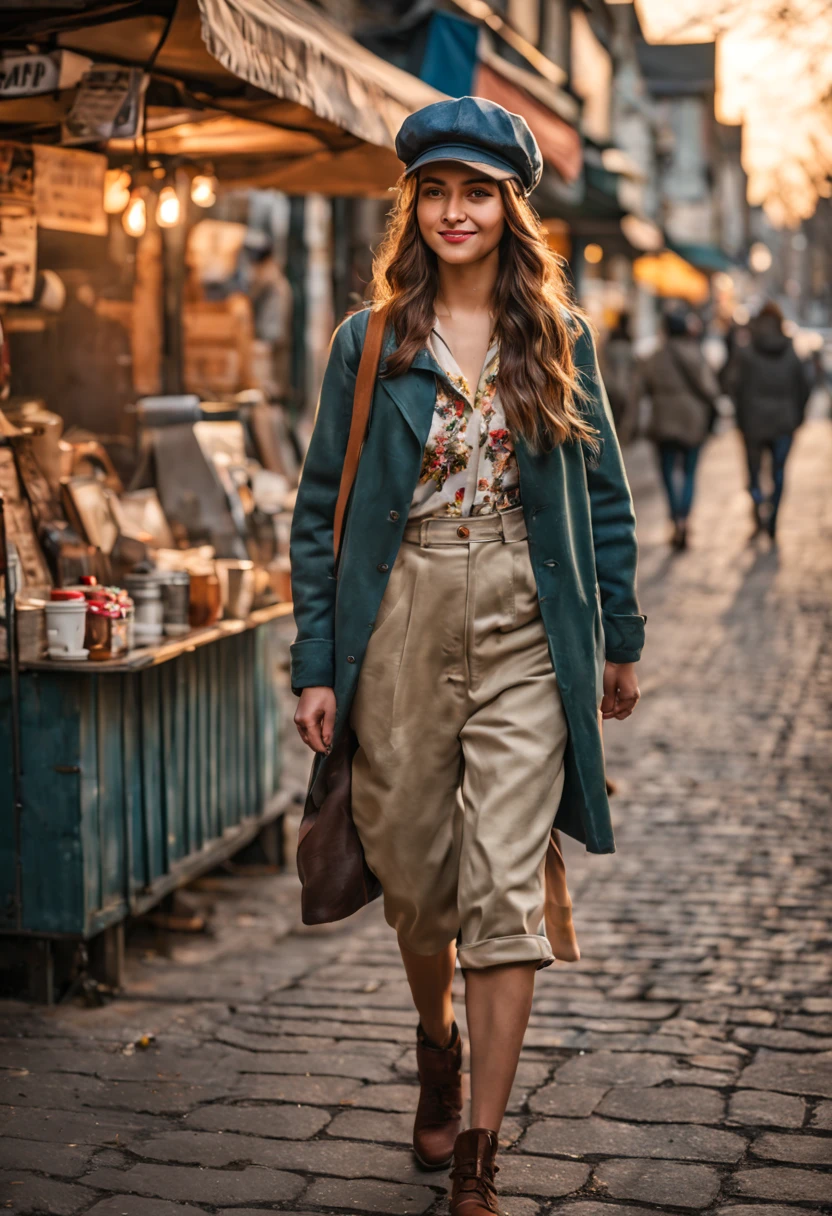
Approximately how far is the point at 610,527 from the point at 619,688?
366mm

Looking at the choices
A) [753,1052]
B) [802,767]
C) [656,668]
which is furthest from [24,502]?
[656,668]

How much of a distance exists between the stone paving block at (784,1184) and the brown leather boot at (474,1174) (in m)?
0.56

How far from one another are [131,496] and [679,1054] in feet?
9.05

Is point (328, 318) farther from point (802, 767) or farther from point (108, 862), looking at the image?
point (108, 862)

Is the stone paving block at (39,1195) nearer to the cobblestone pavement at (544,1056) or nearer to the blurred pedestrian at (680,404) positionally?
the cobblestone pavement at (544,1056)

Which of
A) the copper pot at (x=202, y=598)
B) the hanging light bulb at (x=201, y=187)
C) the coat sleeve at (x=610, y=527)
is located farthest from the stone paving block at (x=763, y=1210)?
the hanging light bulb at (x=201, y=187)

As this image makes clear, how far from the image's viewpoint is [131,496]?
5.66 m

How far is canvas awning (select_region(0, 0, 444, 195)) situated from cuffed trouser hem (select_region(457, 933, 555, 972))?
93.2 inches

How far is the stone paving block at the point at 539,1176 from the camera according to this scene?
333 cm

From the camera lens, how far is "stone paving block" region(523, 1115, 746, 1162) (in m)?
3.49

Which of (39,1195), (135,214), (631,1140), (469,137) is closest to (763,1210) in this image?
(631,1140)

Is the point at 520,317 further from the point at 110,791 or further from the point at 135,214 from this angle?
the point at 135,214

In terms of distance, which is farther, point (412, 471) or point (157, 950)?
point (157, 950)

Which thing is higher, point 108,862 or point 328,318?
point 328,318
